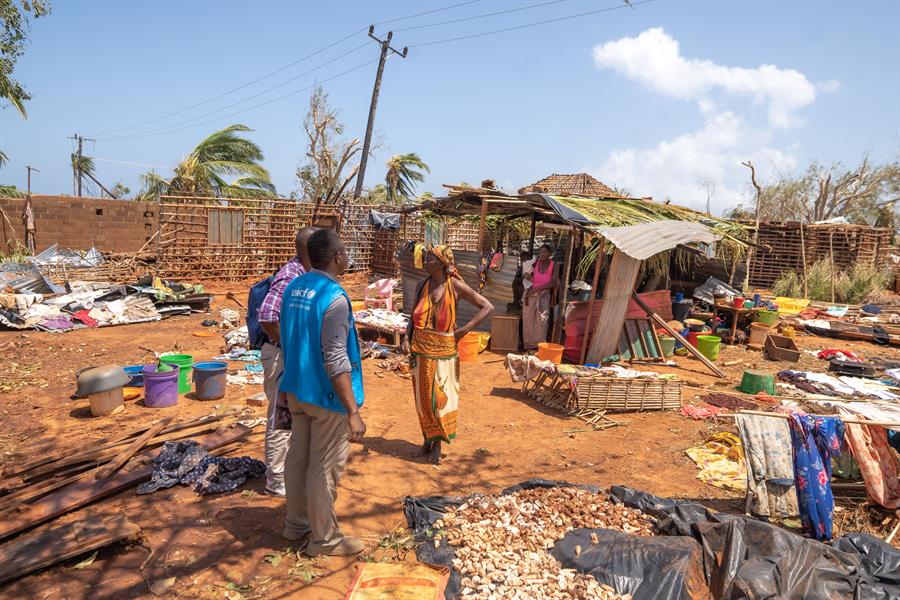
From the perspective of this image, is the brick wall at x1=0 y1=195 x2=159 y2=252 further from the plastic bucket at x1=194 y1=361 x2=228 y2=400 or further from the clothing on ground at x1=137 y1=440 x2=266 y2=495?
the clothing on ground at x1=137 y1=440 x2=266 y2=495

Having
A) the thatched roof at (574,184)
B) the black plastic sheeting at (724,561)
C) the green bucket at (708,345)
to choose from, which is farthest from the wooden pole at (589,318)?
the thatched roof at (574,184)

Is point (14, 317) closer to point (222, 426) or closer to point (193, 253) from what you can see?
point (193, 253)

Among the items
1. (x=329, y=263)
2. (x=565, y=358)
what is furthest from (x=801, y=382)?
(x=329, y=263)

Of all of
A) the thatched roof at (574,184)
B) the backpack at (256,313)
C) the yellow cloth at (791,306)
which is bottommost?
the yellow cloth at (791,306)

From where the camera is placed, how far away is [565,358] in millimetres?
8234

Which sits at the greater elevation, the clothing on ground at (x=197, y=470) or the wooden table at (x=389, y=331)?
the wooden table at (x=389, y=331)

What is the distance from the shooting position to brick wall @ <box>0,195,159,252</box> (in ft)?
44.1

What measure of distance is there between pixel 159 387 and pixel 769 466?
5.48m

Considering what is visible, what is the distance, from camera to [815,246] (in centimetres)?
1769

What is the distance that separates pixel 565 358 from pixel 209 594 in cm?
626

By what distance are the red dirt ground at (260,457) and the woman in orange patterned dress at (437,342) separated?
49 centimetres

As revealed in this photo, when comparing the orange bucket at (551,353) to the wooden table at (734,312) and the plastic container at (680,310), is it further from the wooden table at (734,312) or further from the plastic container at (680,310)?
the wooden table at (734,312)

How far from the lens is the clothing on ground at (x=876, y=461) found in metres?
3.69

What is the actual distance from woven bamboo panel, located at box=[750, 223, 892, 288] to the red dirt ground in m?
12.2
